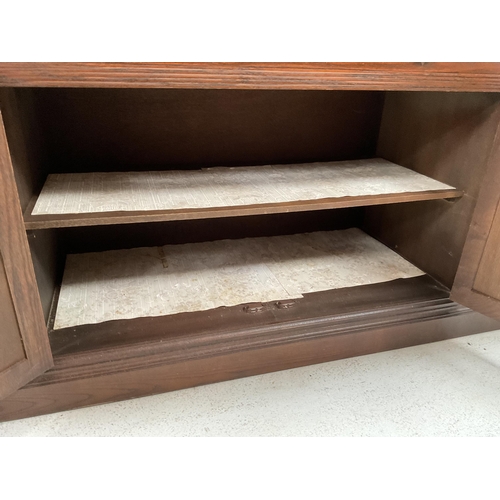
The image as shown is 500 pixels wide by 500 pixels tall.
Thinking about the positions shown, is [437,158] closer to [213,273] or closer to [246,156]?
[246,156]

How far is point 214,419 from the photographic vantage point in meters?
0.97

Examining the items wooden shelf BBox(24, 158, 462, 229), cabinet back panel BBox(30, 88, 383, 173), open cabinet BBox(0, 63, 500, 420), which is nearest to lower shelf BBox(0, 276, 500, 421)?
open cabinet BBox(0, 63, 500, 420)

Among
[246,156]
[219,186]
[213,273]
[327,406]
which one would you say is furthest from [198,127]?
[327,406]

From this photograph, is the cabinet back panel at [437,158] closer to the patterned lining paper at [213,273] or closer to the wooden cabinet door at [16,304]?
the patterned lining paper at [213,273]

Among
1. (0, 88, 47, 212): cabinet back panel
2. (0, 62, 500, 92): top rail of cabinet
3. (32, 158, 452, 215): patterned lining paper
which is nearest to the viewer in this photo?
(0, 62, 500, 92): top rail of cabinet

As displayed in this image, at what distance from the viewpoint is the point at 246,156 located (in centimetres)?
143

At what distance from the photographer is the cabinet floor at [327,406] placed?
95 centimetres

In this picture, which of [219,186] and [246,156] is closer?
[219,186]

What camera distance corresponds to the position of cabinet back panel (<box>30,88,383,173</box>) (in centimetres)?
124

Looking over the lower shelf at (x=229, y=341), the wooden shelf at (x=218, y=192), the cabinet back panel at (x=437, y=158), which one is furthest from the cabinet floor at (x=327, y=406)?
the wooden shelf at (x=218, y=192)

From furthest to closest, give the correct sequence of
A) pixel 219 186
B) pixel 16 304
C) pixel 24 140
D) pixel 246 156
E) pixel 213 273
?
pixel 246 156, pixel 213 273, pixel 219 186, pixel 24 140, pixel 16 304

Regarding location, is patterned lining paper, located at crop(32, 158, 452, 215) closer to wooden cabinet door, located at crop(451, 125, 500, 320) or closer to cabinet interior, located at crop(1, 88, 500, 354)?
cabinet interior, located at crop(1, 88, 500, 354)

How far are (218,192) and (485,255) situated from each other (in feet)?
2.29

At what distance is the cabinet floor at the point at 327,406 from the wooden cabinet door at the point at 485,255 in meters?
0.19
